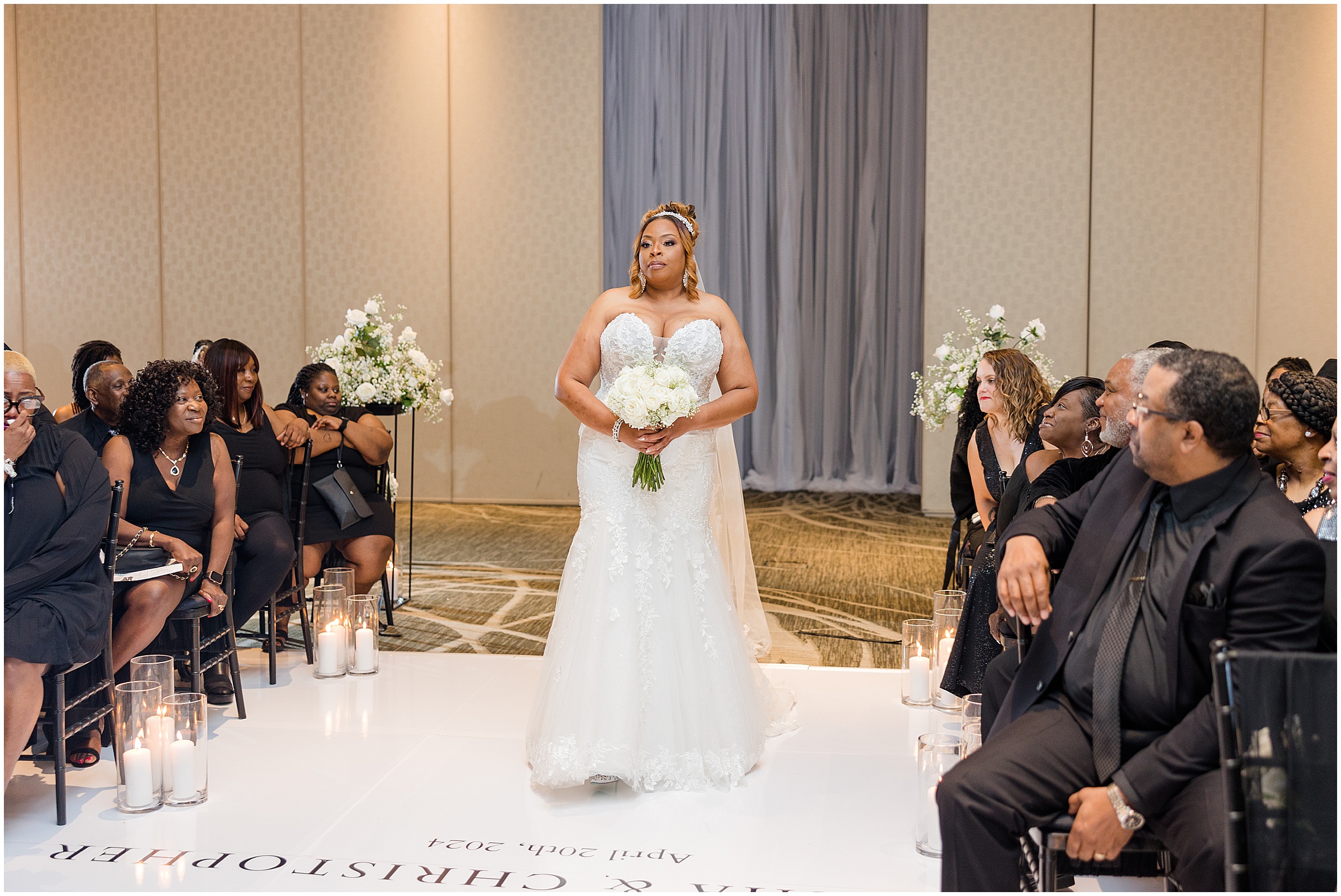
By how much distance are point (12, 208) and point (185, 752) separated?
8789 millimetres

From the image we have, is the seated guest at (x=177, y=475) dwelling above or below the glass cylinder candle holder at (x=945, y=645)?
above

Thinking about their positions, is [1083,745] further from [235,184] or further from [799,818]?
[235,184]

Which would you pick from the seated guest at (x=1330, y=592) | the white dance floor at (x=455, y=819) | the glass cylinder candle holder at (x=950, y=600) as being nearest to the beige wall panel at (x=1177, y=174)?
the glass cylinder candle holder at (x=950, y=600)

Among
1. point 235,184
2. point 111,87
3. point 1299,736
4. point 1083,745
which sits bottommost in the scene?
point 1083,745

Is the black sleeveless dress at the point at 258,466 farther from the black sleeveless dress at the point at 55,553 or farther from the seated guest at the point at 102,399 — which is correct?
the black sleeveless dress at the point at 55,553

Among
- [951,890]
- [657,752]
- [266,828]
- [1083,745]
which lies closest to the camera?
[951,890]

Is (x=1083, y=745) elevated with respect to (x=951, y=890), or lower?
elevated

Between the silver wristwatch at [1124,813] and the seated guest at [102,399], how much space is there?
12.6ft

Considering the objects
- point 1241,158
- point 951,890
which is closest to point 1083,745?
point 951,890

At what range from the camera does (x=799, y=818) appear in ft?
11.2

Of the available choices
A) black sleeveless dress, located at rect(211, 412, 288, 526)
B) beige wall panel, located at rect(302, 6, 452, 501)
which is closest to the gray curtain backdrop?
beige wall panel, located at rect(302, 6, 452, 501)

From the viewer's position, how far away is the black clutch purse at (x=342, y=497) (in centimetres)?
540

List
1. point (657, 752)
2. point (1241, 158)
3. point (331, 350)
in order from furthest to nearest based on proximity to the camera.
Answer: point (1241, 158) → point (331, 350) → point (657, 752)

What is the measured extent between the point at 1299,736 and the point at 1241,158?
823cm
